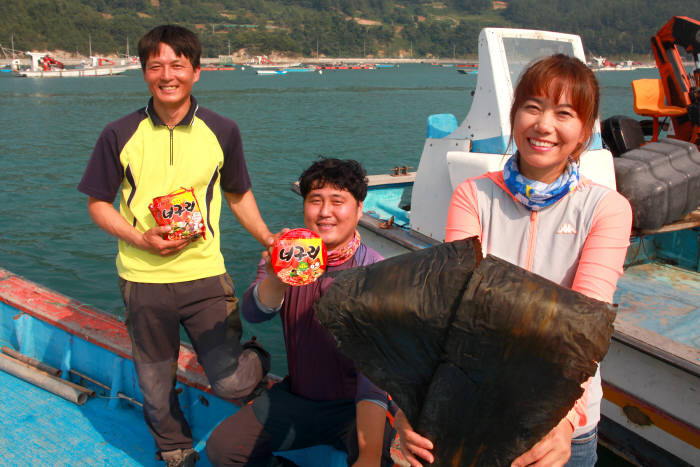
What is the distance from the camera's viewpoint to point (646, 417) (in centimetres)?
374

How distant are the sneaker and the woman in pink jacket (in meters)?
1.68

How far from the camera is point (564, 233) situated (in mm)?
1744

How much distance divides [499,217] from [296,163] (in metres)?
16.4

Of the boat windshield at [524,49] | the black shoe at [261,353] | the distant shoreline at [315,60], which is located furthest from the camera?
the distant shoreline at [315,60]

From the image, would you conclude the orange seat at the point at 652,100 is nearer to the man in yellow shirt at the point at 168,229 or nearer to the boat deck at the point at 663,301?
the boat deck at the point at 663,301

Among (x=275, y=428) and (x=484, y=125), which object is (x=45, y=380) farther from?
(x=484, y=125)

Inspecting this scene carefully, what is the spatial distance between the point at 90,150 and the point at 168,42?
1852 centimetres

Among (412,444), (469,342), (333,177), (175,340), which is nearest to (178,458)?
(175,340)

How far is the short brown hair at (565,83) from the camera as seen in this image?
5.36 feet

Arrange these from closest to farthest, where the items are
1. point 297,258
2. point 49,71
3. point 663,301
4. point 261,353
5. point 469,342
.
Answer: point 469,342
point 297,258
point 261,353
point 663,301
point 49,71

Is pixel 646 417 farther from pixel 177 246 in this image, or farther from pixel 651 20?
pixel 651 20

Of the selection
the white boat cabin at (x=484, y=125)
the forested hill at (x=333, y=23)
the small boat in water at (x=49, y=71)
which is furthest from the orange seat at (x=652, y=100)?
the forested hill at (x=333, y=23)

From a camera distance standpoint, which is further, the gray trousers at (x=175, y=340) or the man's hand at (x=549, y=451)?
the gray trousers at (x=175, y=340)

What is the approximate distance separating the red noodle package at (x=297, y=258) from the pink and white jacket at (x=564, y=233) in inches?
21.5
